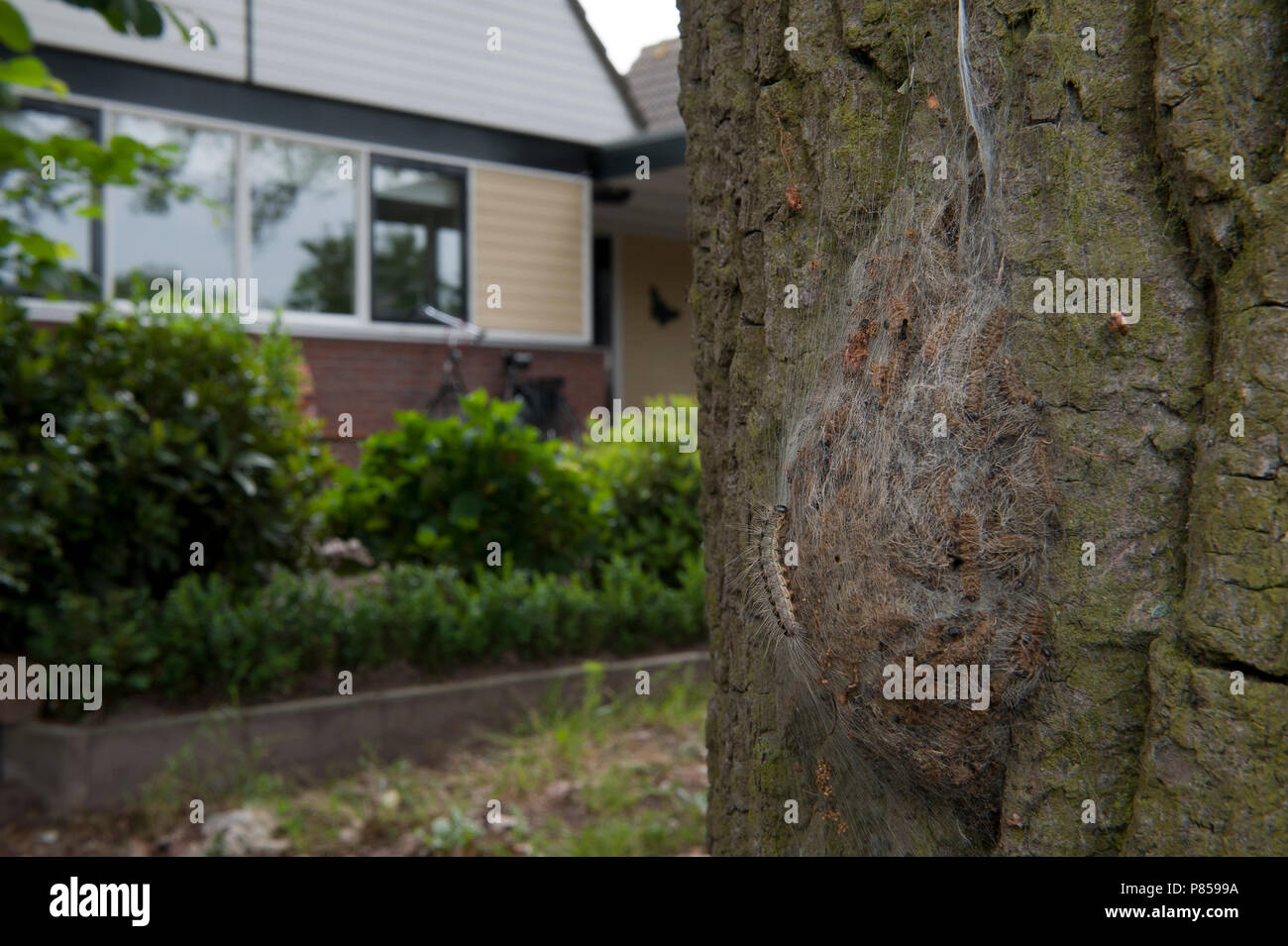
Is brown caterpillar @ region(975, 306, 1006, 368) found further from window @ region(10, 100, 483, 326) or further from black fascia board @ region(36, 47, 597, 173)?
black fascia board @ region(36, 47, 597, 173)

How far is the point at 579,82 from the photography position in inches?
523

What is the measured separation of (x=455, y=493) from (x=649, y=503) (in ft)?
4.78

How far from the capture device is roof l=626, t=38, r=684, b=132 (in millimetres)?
14797

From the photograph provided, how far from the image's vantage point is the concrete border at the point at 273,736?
14.1 ft

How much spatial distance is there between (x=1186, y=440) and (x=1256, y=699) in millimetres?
311

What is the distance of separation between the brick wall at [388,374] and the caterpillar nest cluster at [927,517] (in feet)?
30.9

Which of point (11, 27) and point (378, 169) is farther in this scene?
point (378, 169)

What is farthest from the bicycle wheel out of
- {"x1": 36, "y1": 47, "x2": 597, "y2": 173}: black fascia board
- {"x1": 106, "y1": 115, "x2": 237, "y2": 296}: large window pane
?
{"x1": 36, "y1": 47, "x2": 597, "y2": 173}: black fascia board

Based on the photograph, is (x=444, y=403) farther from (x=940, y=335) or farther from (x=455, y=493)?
(x=940, y=335)

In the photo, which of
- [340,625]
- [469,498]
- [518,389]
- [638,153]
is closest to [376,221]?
[518,389]

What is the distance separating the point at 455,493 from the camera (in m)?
6.15

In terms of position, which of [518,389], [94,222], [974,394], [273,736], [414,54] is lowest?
[273,736]
